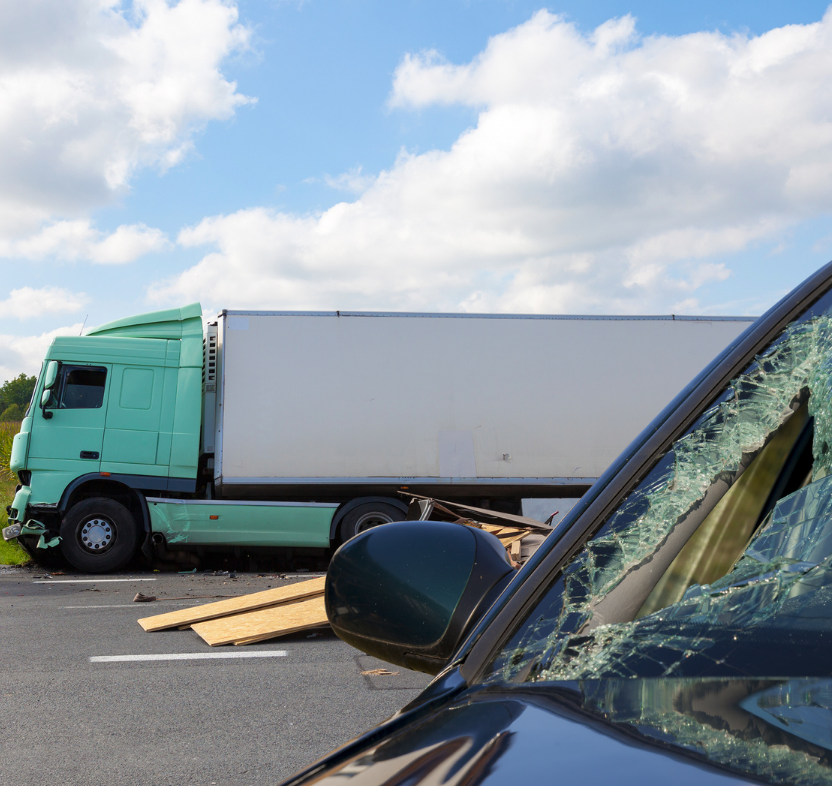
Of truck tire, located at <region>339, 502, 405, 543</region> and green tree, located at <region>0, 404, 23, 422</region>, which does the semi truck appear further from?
green tree, located at <region>0, 404, 23, 422</region>

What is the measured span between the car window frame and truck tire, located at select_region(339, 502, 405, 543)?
33.5ft

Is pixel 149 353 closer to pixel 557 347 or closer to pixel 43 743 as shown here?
pixel 557 347

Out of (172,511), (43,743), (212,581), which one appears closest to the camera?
(43,743)

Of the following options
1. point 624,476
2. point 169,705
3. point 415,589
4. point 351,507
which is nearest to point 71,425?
point 351,507

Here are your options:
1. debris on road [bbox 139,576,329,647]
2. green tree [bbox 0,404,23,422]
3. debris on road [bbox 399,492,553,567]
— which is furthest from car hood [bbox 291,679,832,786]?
green tree [bbox 0,404,23,422]

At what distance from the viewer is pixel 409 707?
40.6 inches

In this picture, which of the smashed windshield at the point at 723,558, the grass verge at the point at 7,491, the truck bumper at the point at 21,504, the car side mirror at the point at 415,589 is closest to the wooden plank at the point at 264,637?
the car side mirror at the point at 415,589

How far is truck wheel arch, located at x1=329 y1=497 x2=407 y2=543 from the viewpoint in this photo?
11.3 meters

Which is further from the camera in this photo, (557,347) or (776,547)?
(557,347)

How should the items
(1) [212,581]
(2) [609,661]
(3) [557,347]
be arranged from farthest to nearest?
(3) [557,347] < (1) [212,581] < (2) [609,661]

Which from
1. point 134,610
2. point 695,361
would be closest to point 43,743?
point 134,610

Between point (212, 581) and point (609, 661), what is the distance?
9748 mm

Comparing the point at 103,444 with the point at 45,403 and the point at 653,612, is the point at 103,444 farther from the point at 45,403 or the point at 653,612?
the point at 653,612

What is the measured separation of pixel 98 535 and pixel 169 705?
24.5 ft
